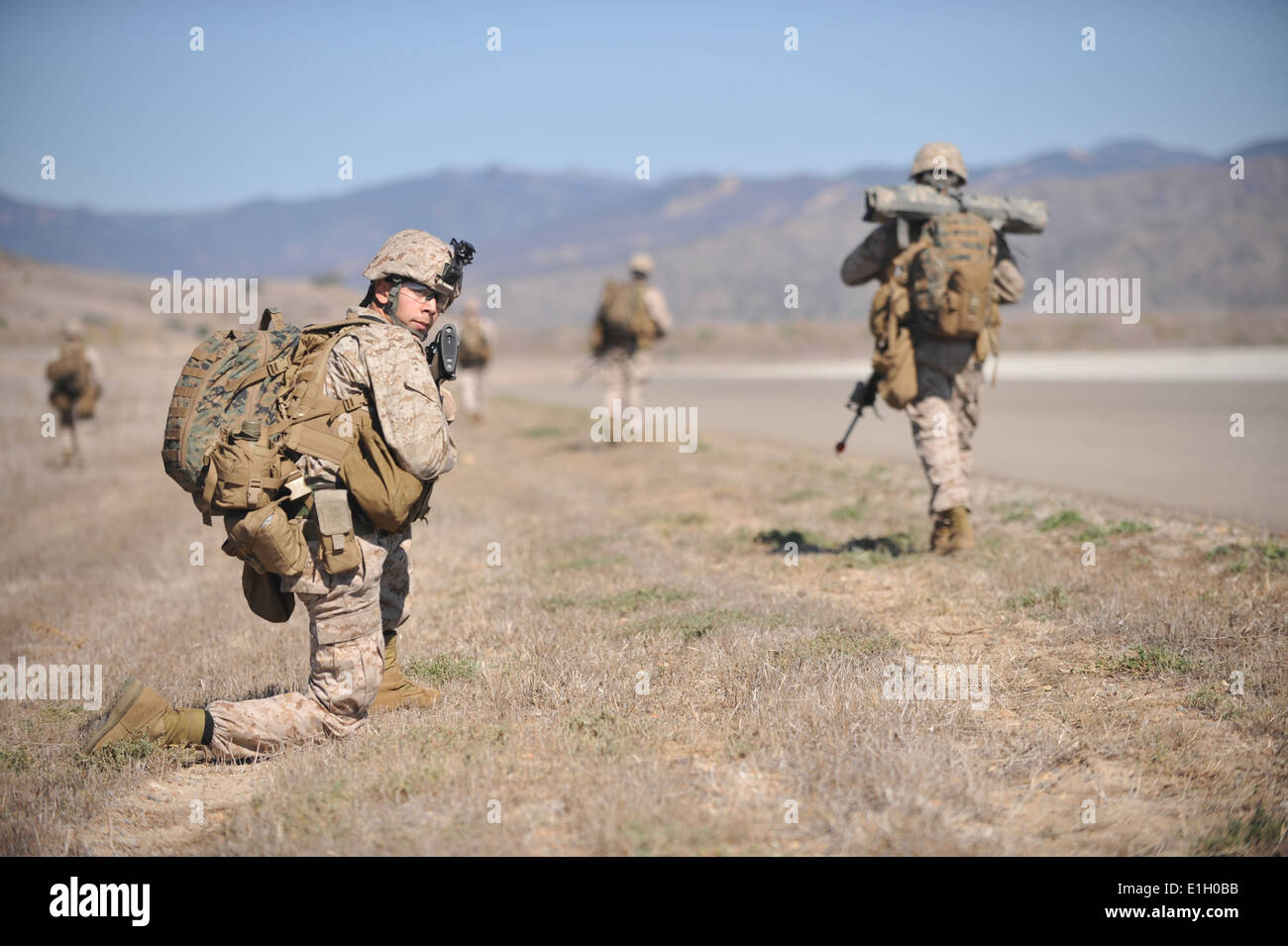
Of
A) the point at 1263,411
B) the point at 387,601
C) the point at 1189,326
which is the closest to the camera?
the point at 387,601

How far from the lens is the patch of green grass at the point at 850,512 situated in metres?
9.28

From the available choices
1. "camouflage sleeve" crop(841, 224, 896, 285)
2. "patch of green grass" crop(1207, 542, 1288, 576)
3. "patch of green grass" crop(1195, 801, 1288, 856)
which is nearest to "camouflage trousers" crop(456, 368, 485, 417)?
"camouflage sleeve" crop(841, 224, 896, 285)

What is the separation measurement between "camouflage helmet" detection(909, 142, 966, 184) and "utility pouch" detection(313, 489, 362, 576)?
15.7 ft

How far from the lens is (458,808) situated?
12.1 ft

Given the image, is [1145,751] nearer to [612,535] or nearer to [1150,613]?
[1150,613]

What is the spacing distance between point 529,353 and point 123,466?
168 feet

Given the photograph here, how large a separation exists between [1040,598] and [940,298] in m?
2.03

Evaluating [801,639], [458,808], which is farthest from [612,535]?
[458,808]

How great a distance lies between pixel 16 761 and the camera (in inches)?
183

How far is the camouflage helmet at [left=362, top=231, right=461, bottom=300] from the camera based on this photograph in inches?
174

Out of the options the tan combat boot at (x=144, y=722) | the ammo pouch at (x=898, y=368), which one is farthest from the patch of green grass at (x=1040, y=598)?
the tan combat boot at (x=144, y=722)

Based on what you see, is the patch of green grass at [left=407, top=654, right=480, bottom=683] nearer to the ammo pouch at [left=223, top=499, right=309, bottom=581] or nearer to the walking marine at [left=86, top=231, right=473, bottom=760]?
the walking marine at [left=86, top=231, right=473, bottom=760]

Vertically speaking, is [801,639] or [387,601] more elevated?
[387,601]

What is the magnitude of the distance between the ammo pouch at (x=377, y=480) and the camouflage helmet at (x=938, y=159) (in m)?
4.53
